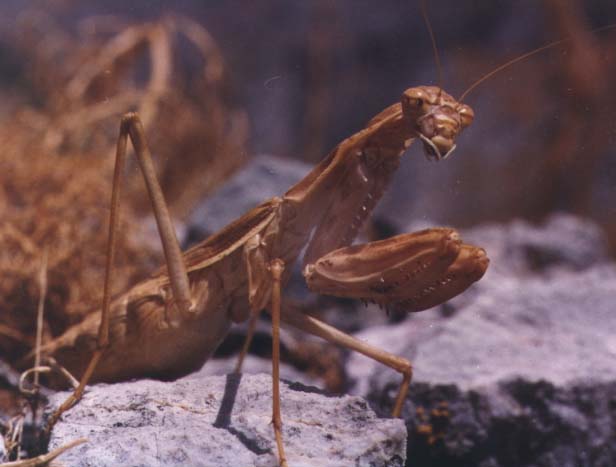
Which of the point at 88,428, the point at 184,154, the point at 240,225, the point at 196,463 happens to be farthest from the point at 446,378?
the point at 184,154

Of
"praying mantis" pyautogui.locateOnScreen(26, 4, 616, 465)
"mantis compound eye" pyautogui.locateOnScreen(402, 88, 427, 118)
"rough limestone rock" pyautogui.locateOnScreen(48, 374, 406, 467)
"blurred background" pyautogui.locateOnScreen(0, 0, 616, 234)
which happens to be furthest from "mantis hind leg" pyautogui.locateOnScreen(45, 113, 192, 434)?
"blurred background" pyautogui.locateOnScreen(0, 0, 616, 234)

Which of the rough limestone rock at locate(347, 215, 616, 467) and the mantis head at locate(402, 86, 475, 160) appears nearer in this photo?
the mantis head at locate(402, 86, 475, 160)

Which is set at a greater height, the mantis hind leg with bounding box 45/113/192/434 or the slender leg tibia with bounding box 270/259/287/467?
the mantis hind leg with bounding box 45/113/192/434

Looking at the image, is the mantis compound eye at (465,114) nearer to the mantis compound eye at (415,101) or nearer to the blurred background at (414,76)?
the mantis compound eye at (415,101)

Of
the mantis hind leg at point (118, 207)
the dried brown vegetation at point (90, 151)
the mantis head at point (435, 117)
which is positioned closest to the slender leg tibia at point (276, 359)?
the mantis hind leg at point (118, 207)

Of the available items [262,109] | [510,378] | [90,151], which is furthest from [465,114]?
[262,109]

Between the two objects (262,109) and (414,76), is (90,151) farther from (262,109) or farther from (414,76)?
(414,76)

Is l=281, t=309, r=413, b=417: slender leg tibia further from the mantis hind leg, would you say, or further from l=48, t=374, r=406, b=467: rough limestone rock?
the mantis hind leg
